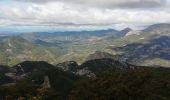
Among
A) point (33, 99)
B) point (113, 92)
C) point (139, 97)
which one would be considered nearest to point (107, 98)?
point (113, 92)

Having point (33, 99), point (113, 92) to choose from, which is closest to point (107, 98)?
point (113, 92)

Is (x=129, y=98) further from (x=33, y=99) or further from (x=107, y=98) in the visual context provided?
(x=33, y=99)

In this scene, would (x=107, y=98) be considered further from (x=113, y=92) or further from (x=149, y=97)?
(x=149, y=97)

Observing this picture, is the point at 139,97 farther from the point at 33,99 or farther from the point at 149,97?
the point at 33,99

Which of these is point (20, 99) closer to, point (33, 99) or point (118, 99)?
point (33, 99)

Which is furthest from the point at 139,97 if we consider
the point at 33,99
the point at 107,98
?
the point at 33,99

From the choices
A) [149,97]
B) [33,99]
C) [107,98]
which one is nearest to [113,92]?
[107,98]
